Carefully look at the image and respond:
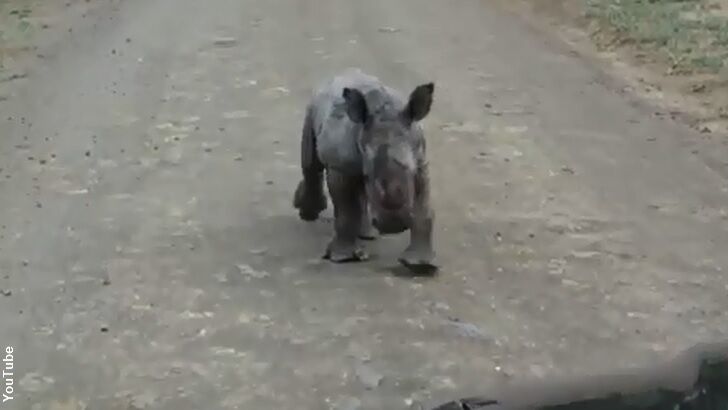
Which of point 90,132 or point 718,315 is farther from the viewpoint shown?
point 90,132

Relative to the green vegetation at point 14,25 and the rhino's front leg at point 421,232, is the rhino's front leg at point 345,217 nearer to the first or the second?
the rhino's front leg at point 421,232

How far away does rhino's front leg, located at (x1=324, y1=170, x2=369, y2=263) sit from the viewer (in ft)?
20.4

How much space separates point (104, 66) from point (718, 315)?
8.33 m

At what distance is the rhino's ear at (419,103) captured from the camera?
19.1 ft

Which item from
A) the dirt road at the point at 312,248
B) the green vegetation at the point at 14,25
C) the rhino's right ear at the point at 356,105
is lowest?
the green vegetation at the point at 14,25

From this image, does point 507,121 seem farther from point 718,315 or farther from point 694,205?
point 718,315

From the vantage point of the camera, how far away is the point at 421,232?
20.0 ft

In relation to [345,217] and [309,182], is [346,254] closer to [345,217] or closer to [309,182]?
[345,217]

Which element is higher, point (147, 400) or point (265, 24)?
point (147, 400)

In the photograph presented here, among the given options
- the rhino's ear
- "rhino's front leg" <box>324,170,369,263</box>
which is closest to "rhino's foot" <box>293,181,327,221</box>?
"rhino's front leg" <box>324,170,369,263</box>

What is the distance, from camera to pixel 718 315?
579 centimetres

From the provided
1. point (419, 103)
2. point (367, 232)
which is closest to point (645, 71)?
point (367, 232)

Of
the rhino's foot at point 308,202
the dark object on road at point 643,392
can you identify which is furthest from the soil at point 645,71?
the dark object on road at point 643,392

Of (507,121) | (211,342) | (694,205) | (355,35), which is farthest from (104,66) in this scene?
(211,342)
